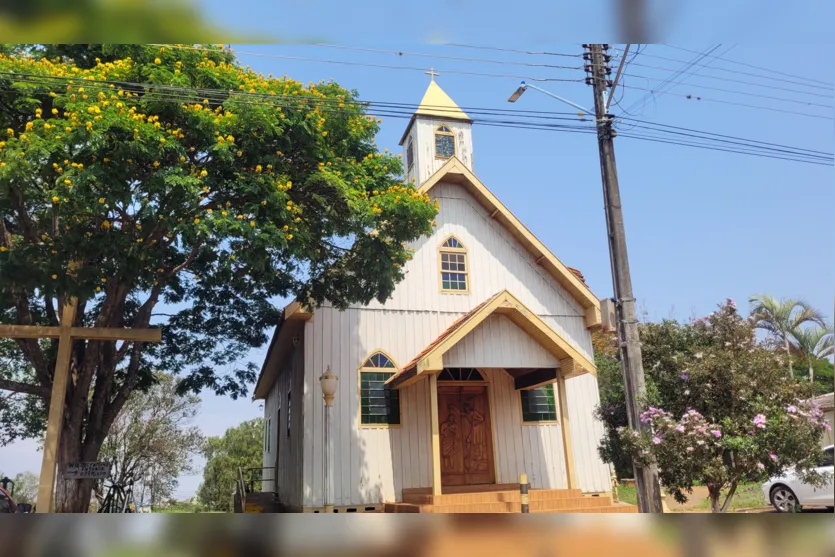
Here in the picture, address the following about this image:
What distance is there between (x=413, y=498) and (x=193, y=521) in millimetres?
8571

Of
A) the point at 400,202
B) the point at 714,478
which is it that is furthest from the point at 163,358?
the point at 714,478

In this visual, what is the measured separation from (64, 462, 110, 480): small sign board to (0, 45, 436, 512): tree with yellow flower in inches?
7.9

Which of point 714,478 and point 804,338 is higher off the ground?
point 804,338

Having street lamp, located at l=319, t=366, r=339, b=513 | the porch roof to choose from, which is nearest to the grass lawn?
the porch roof

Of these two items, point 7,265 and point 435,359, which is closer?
point 7,265

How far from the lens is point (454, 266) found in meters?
12.5

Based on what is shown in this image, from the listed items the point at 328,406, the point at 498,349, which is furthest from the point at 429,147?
the point at 328,406

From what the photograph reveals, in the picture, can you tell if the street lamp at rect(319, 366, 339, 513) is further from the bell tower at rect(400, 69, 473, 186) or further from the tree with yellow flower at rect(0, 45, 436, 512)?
the bell tower at rect(400, 69, 473, 186)

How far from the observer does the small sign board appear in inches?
347

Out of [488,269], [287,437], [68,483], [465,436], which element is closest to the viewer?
[68,483]

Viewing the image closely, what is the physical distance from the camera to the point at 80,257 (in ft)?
24.2

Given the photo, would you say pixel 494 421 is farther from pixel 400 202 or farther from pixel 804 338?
pixel 804 338

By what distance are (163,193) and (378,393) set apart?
5553mm

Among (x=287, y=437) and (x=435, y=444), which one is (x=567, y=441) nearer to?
(x=435, y=444)
